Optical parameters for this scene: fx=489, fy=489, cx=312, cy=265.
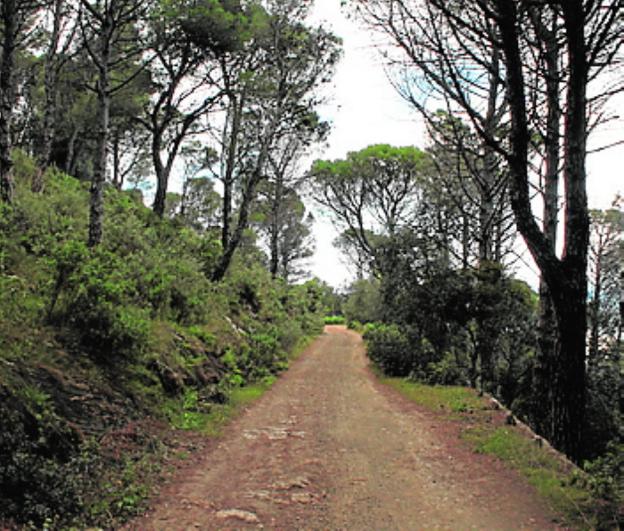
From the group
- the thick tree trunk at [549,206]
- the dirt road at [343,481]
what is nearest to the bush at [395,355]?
the dirt road at [343,481]

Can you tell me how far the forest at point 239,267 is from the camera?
198 inches

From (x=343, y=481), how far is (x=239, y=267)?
1360cm

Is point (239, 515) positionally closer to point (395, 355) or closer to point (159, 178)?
point (395, 355)

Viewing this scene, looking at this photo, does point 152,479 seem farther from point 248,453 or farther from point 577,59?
point 577,59

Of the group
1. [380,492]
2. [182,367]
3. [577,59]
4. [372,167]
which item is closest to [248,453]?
[380,492]

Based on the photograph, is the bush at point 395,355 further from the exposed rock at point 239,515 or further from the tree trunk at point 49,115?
the tree trunk at point 49,115

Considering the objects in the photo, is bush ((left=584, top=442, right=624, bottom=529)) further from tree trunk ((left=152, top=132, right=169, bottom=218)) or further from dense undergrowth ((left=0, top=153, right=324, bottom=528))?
tree trunk ((left=152, top=132, right=169, bottom=218))

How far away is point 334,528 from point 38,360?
348 centimetres

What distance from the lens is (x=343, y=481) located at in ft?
17.1

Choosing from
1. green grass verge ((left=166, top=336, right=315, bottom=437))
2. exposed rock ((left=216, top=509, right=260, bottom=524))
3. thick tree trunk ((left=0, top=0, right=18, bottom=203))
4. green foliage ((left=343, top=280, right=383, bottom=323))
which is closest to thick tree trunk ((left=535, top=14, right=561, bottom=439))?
exposed rock ((left=216, top=509, right=260, bottom=524))

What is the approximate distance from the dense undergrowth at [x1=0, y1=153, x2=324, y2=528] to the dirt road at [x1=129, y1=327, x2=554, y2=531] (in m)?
0.53

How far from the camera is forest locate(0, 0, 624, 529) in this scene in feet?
16.5

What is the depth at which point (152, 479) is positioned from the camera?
4.84 metres

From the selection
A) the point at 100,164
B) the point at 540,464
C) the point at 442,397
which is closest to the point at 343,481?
the point at 540,464
